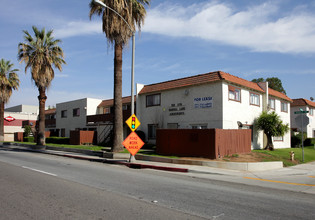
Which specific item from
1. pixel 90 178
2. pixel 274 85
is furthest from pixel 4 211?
pixel 274 85

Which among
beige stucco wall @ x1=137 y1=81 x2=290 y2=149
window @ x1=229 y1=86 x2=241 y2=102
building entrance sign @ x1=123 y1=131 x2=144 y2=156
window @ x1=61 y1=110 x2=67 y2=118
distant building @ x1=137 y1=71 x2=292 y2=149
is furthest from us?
window @ x1=61 y1=110 x2=67 y2=118

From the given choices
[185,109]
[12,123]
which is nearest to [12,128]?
[12,123]

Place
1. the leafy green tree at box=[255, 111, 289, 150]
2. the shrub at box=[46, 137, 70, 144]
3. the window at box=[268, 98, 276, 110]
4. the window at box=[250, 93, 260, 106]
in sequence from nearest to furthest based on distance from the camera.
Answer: the leafy green tree at box=[255, 111, 289, 150], the window at box=[250, 93, 260, 106], the window at box=[268, 98, 276, 110], the shrub at box=[46, 137, 70, 144]

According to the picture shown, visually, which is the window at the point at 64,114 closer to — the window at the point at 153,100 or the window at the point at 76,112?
the window at the point at 76,112

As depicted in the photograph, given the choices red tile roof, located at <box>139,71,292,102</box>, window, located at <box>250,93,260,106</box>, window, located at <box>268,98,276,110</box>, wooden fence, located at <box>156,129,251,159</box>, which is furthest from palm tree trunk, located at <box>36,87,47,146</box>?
window, located at <box>268,98,276,110</box>

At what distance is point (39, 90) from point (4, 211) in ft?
76.9

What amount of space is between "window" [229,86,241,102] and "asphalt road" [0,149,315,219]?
1239cm

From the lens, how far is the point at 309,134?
117 feet

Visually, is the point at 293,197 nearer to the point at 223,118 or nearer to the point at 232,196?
the point at 232,196

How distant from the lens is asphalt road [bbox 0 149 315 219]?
5676mm

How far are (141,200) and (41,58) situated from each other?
75.0 ft

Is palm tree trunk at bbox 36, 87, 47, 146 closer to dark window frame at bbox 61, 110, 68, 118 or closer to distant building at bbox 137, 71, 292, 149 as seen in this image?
distant building at bbox 137, 71, 292, 149

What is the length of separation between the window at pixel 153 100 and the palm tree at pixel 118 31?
6271mm

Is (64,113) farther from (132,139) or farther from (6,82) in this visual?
(132,139)
